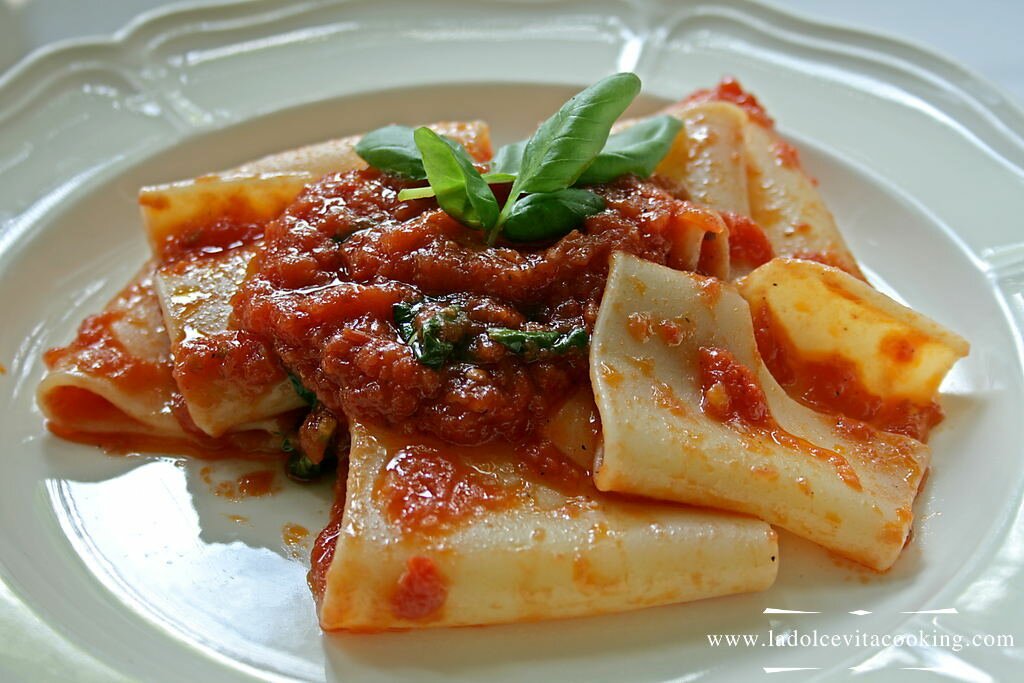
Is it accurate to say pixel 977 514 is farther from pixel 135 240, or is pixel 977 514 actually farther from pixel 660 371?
pixel 135 240

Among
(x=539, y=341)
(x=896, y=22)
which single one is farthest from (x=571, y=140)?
(x=896, y=22)

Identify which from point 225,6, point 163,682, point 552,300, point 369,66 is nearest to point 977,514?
point 552,300

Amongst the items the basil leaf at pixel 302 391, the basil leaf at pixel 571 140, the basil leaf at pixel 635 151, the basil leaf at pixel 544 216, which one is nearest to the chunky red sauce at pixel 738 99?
the basil leaf at pixel 635 151

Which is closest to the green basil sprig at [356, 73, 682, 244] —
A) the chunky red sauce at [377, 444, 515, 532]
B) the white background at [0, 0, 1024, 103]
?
the chunky red sauce at [377, 444, 515, 532]

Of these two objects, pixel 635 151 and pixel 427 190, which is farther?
pixel 635 151

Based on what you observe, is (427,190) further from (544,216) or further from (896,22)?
(896,22)

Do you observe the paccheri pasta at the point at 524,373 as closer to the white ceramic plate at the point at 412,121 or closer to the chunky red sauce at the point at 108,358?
the chunky red sauce at the point at 108,358

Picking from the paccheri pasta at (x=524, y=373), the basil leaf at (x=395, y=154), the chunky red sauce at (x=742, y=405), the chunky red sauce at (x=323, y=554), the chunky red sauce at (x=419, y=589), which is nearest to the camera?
the chunky red sauce at (x=419, y=589)
